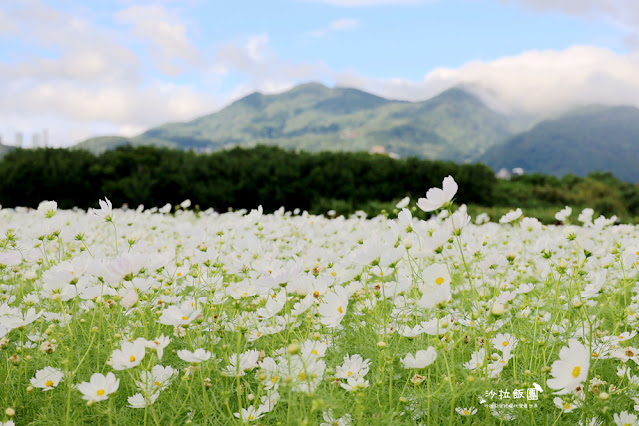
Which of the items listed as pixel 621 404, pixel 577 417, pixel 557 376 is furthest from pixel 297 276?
pixel 621 404

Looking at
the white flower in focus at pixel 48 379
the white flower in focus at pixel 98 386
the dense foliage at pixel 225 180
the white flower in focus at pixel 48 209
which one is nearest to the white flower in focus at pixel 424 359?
the white flower in focus at pixel 98 386

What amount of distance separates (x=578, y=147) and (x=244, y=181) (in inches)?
5663

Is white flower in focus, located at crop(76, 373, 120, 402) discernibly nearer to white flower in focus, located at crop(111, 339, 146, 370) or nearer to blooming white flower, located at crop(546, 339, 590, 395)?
white flower in focus, located at crop(111, 339, 146, 370)

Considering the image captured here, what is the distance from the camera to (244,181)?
31.3ft

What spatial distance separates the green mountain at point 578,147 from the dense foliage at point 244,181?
119681 millimetres

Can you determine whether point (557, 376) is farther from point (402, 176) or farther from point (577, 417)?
point (402, 176)

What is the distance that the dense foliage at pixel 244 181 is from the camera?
9.60 m

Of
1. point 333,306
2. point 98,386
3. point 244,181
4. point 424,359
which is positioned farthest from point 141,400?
point 244,181

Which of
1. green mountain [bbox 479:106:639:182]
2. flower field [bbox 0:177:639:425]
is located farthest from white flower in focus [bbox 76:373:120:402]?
green mountain [bbox 479:106:639:182]

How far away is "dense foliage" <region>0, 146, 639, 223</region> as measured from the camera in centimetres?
960

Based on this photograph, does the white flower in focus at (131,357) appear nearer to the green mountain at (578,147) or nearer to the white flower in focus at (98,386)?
the white flower in focus at (98,386)

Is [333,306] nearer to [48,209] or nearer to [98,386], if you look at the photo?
[98,386]

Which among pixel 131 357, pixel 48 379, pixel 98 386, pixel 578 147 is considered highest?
pixel 578 147

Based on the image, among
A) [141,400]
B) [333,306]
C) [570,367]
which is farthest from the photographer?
[333,306]
